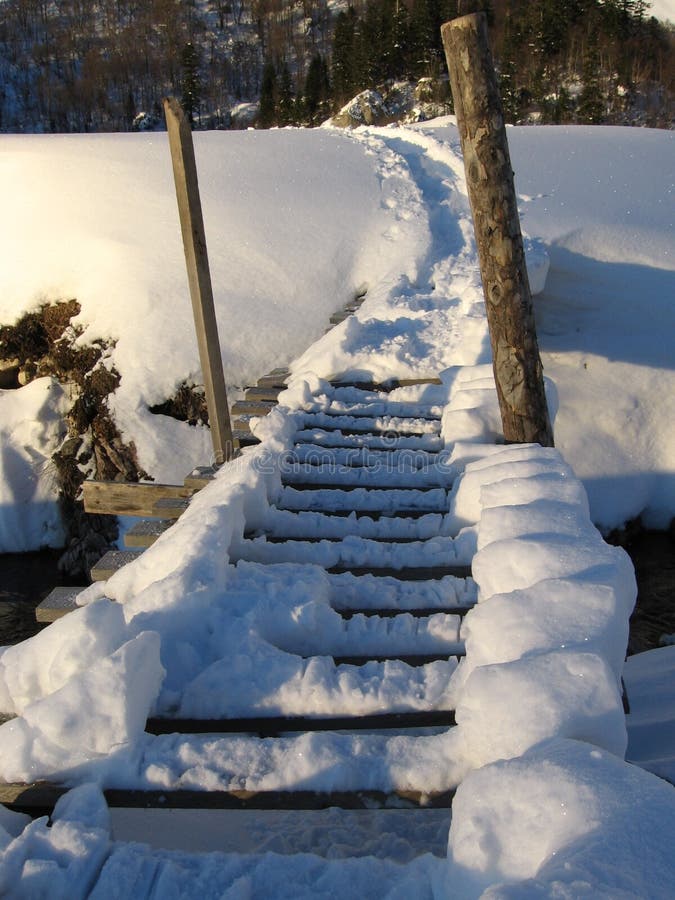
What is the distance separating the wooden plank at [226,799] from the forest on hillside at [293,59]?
11.6 metres

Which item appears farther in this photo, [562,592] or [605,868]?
[562,592]

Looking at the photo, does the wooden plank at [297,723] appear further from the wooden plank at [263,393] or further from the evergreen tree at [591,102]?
the evergreen tree at [591,102]

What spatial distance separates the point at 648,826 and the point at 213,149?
12.2 metres

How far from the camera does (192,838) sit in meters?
1.51

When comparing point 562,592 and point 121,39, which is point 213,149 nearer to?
point 562,592

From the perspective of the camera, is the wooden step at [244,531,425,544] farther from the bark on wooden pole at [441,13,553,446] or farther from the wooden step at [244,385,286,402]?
the wooden step at [244,385,286,402]

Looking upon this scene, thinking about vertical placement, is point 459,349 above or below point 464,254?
below

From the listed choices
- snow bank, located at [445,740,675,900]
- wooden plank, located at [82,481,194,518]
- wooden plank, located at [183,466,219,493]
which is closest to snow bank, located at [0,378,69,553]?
wooden plank, located at [82,481,194,518]

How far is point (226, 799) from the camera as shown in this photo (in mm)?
1513

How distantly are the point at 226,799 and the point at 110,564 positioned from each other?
144 cm

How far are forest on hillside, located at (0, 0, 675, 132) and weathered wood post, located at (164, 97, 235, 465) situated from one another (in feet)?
26.5

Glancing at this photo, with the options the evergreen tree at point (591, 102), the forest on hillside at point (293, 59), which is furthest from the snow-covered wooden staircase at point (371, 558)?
the evergreen tree at point (591, 102)

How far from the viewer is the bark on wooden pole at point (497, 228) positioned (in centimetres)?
341

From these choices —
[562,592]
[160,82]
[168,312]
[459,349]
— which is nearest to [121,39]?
[160,82]
